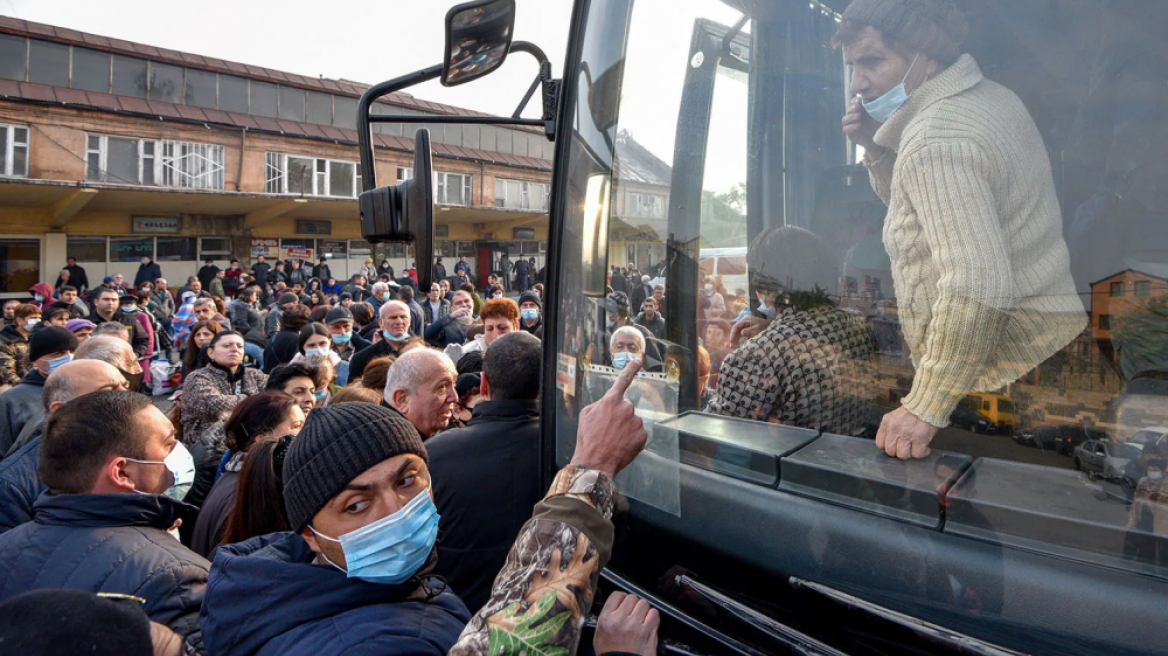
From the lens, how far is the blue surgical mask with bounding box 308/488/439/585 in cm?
157

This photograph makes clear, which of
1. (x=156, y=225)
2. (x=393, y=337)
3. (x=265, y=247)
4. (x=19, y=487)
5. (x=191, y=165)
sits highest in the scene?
(x=191, y=165)

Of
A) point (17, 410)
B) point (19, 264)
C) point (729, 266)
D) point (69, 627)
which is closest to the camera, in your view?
point (69, 627)

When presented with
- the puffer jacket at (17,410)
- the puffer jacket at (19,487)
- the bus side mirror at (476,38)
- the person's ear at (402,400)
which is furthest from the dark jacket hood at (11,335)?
the bus side mirror at (476,38)

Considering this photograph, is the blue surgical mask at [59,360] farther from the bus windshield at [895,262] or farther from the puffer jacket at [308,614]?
the bus windshield at [895,262]

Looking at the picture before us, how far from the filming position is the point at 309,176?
25156 mm

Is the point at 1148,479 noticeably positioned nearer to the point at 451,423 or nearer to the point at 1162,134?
the point at 1162,134

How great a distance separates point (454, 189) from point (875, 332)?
28866mm

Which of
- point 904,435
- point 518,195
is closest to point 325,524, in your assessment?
point 904,435

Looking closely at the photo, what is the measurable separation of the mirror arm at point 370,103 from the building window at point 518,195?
28.0m

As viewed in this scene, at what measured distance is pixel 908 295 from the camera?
150 cm

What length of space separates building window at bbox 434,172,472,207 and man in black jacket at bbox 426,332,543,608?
2693 cm

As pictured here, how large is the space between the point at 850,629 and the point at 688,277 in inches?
35.8

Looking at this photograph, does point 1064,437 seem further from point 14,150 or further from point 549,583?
point 14,150

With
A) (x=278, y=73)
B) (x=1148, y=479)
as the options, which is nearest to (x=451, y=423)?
(x=1148, y=479)
